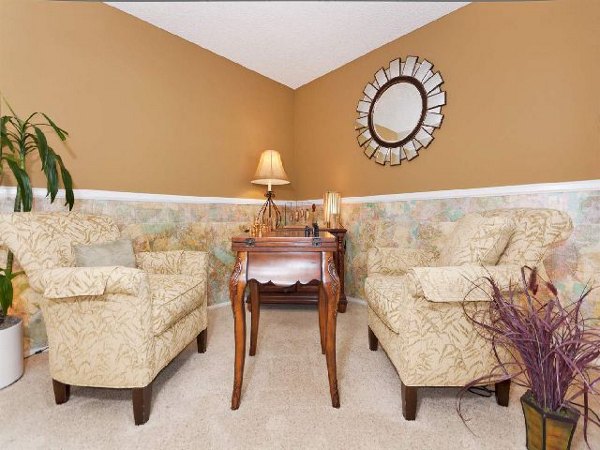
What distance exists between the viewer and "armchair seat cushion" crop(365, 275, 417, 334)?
4.36ft

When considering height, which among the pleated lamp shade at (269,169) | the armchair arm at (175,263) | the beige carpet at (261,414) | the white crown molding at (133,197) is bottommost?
the beige carpet at (261,414)

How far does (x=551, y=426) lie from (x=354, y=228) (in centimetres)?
225

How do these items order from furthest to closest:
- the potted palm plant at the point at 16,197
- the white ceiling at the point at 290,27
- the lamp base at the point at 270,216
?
the lamp base at the point at 270,216 → the potted palm plant at the point at 16,197 → the white ceiling at the point at 290,27

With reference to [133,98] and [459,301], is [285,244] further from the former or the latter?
[133,98]

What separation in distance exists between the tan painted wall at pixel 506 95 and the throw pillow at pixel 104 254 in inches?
87.1

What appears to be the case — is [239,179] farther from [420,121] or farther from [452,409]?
[452,409]

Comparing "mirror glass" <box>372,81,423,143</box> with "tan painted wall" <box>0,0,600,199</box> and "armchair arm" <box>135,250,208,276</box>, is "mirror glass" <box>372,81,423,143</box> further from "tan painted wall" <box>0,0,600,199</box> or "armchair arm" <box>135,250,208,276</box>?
"armchair arm" <box>135,250,208,276</box>

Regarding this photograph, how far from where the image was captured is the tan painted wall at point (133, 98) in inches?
79.0

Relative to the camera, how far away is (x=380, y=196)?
2951 mm

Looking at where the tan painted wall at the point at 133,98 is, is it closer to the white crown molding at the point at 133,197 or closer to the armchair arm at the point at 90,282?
the white crown molding at the point at 133,197

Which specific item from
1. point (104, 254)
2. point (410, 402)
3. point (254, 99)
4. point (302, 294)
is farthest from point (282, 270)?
point (254, 99)

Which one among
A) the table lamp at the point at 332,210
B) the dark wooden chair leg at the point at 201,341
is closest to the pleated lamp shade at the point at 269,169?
the table lamp at the point at 332,210

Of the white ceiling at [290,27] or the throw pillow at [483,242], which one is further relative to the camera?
the throw pillow at [483,242]

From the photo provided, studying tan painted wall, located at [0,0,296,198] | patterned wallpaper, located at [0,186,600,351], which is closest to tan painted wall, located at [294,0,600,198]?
patterned wallpaper, located at [0,186,600,351]
